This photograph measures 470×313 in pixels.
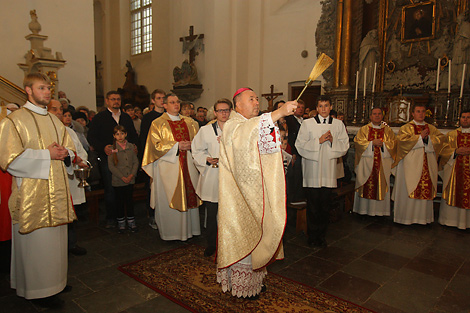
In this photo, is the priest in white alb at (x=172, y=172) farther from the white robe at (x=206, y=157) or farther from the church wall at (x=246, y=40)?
the church wall at (x=246, y=40)

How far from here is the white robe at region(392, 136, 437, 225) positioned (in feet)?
19.6

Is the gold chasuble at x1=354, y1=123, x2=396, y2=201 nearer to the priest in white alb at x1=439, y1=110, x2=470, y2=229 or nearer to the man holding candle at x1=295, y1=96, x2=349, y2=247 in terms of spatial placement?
the priest in white alb at x1=439, y1=110, x2=470, y2=229

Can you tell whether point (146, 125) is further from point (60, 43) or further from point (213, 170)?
point (60, 43)

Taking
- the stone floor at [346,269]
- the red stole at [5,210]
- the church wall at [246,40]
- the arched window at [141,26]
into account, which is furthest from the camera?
the arched window at [141,26]

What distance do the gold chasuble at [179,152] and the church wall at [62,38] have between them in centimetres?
772

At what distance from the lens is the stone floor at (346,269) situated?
135 inches

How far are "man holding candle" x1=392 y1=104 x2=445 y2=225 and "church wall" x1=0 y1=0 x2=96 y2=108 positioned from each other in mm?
9803

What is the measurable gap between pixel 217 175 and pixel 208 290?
1.44 meters

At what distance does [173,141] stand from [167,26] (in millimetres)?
12610

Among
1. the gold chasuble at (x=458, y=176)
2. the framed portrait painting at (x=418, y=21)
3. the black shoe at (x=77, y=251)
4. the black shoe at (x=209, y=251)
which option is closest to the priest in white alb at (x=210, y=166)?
the black shoe at (x=209, y=251)

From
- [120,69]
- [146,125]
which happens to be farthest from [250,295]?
[120,69]

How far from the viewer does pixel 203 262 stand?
4.33 metres

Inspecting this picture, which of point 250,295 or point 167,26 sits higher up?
point 167,26

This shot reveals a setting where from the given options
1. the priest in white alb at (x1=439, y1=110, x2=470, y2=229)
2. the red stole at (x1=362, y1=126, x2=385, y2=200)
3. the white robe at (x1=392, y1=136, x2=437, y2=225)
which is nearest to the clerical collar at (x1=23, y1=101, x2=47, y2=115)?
the red stole at (x1=362, y1=126, x2=385, y2=200)
